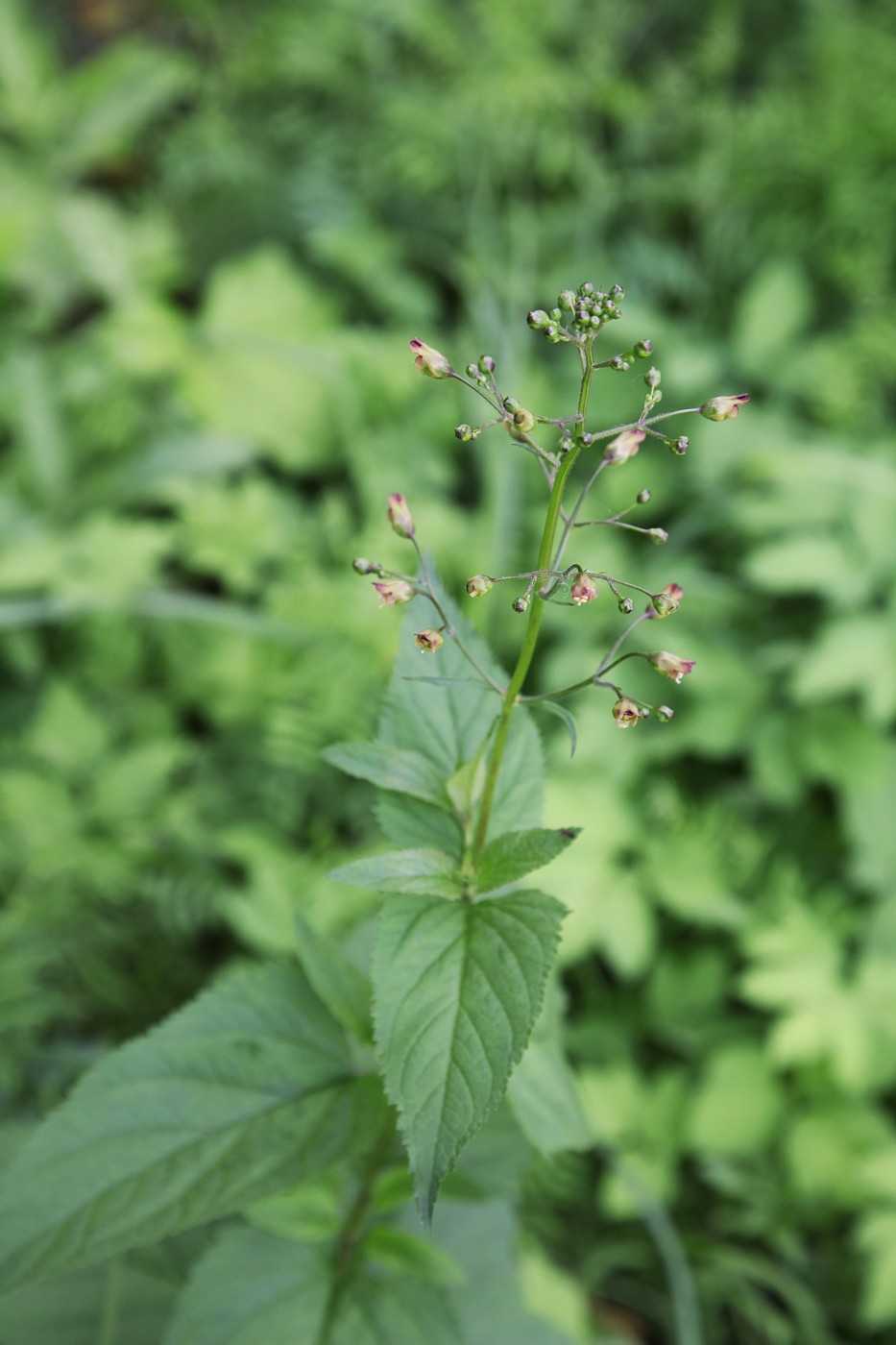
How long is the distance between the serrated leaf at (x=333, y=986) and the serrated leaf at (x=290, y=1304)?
0.25 meters

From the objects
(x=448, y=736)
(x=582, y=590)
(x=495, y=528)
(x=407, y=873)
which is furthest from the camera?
(x=495, y=528)

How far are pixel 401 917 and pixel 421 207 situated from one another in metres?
2.47

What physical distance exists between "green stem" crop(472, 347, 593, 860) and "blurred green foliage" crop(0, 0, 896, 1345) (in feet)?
2.99

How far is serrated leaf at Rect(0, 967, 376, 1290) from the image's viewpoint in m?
0.77

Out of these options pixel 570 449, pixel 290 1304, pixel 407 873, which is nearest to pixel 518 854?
pixel 407 873

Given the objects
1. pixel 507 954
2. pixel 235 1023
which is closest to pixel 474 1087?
pixel 507 954

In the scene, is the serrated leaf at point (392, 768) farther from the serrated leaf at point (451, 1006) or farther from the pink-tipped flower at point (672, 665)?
the pink-tipped flower at point (672, 665)

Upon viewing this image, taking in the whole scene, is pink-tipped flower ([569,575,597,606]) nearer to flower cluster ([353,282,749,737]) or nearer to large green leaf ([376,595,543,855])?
flower cluster ([353,282,749,737])

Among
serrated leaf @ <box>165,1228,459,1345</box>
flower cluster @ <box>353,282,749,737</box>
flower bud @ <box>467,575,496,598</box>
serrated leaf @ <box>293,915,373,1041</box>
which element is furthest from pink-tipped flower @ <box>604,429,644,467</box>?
serrated leaf @ <box>165,1228,459,1345</box>

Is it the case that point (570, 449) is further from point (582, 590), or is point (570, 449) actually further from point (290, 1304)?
point (290, 1304)

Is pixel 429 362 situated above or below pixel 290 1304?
above

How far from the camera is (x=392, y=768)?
2.67 ft

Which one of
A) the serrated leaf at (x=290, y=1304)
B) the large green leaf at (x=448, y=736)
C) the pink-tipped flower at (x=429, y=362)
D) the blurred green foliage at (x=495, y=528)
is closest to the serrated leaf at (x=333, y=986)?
the large green leaf at (x=448, y=736)

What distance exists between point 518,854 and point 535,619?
19 centimetres
